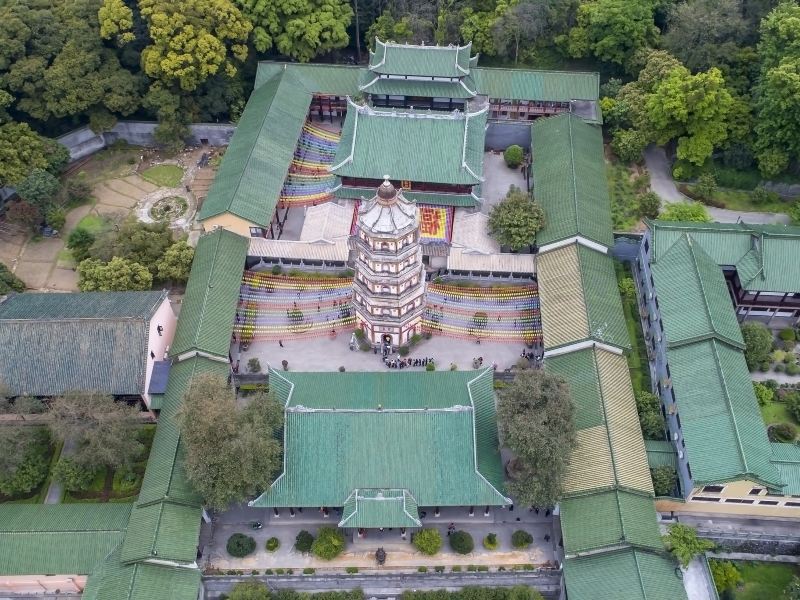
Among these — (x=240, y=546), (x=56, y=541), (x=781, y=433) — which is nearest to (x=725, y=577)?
(x=781, y=433)

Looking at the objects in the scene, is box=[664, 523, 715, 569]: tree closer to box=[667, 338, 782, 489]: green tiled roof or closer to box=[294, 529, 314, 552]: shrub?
box=[667, 338, 782, 489]: green tiled roof

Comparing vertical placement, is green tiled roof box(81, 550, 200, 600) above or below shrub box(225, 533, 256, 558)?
below

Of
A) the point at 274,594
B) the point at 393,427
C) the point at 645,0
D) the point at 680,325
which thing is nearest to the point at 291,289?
the point at 393,427

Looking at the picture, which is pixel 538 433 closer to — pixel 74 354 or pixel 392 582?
pixel 392 582

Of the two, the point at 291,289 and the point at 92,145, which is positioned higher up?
the point at 92,145

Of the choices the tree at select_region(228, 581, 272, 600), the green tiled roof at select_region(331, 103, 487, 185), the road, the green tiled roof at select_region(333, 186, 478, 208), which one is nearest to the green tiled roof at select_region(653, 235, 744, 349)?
the green tiled roof at select_region(333, 186, 478, 208)

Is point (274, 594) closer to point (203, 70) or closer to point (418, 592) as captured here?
point (418, 592)
